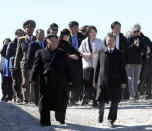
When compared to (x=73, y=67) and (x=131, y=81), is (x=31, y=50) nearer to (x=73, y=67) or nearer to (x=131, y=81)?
(x=73, y=67)

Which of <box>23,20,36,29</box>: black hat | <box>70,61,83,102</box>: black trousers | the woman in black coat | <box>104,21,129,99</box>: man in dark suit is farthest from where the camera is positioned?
<box>104,21,129,99</box>: man in dark suit

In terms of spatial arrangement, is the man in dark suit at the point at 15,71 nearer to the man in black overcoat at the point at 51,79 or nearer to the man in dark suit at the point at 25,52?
the man in dark suit at the point at 25,52

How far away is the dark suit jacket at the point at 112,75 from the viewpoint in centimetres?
1070

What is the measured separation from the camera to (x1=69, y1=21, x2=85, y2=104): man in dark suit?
14531 mm

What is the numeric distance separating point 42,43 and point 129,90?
351 centimetres

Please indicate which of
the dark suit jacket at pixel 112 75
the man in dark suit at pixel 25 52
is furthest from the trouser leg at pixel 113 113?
the man in dark suit at pixel 25 52

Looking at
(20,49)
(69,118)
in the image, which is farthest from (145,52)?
(69,118)

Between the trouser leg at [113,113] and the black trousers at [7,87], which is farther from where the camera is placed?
the black trousers at [7,87]

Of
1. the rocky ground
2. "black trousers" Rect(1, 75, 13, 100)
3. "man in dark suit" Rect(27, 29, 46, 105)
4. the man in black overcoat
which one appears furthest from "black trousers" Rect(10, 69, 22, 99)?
the man in black overcoat

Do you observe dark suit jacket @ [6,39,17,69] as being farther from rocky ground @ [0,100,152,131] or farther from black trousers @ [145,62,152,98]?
black trousers @ [145,62,152,98]

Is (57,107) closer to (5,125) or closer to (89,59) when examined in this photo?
(5,125)

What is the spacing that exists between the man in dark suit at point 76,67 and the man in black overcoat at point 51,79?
12.9 ft

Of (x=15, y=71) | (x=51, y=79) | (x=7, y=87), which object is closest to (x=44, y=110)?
(x=51, y=79)

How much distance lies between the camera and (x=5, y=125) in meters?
10.4
